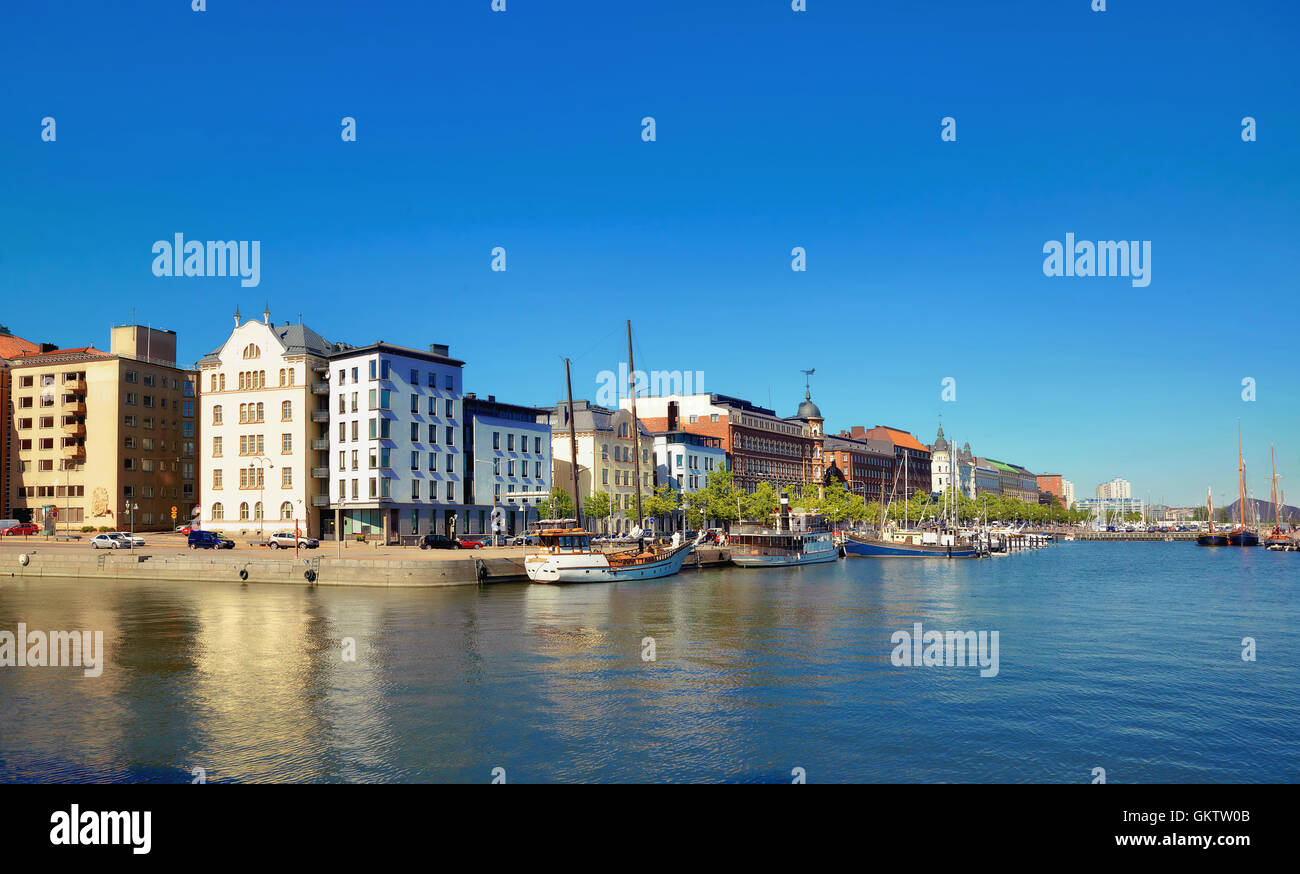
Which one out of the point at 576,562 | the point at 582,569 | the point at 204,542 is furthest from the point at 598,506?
the point at 204,542

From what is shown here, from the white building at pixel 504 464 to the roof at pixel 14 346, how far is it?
70.7 m

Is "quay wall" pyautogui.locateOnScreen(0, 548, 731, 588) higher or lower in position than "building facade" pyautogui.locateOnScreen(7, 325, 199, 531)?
lower

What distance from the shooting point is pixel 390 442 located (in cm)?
9800

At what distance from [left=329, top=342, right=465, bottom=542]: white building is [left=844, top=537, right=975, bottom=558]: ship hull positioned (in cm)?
6092

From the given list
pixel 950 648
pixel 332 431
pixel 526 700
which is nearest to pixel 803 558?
pixel 332 431

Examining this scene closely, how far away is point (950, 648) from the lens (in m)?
41.0

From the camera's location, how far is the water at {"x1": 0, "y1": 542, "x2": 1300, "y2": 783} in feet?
74.9

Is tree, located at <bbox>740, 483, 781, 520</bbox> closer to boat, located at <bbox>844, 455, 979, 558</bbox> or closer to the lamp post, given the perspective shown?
boat, located at <bbox>844, 455, 979, 558</bbox>

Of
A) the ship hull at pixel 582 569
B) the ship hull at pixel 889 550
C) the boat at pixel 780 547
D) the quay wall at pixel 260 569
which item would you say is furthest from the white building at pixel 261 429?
the ship hull at pixel 889 550

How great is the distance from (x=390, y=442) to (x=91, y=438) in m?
49.8

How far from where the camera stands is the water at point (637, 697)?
22.8m

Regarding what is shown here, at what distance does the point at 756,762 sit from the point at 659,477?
121580mm

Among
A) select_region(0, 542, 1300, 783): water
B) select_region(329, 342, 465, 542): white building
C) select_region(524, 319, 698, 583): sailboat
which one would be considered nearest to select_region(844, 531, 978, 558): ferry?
select_region(524, 319, 698, 583): sailboat
